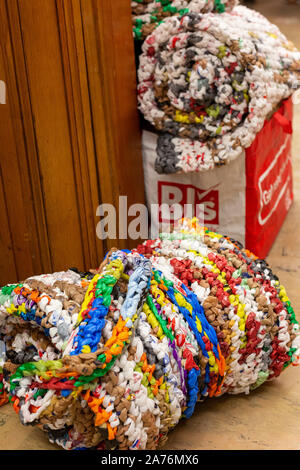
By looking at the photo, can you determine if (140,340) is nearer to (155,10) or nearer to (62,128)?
(62,128)

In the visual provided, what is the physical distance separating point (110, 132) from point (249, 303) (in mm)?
553

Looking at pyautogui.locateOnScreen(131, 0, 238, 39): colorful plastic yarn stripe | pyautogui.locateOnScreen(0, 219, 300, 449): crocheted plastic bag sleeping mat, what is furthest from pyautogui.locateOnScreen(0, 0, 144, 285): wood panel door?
pyautogui.locateOnScreen(0, 219, 300, 449): crocheted plastic bag sleeping mat

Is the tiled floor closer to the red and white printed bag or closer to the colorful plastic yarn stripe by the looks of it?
the red and white printed bag

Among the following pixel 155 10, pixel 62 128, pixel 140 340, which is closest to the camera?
pixel 140 340

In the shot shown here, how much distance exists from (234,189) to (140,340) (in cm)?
73

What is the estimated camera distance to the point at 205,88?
1623mm

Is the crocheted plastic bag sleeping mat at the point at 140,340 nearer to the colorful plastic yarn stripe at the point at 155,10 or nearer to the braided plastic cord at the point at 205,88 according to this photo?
the braided plastic cord at the point at 205,88

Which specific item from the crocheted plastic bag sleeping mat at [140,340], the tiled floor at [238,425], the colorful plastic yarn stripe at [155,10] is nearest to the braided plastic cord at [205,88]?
the colorful plastic yarn stripe at [155,10]

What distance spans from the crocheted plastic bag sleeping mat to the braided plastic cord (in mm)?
367

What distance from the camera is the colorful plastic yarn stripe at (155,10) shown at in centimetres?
171

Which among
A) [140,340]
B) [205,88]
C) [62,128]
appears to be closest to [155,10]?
[205,88]

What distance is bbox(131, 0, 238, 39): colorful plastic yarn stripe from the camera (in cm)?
171

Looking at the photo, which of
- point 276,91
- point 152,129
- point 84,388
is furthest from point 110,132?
point 84,388

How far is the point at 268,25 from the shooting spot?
190cm
